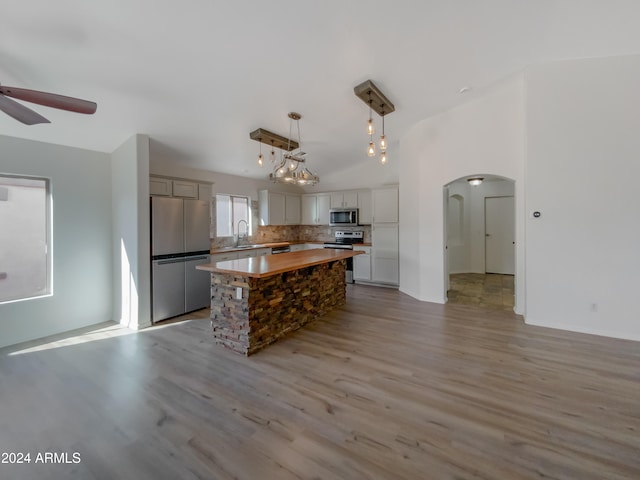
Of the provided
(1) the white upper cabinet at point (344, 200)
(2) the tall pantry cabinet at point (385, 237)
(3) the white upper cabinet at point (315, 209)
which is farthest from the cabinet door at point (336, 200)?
(2) the tall pantry cabinet at point (385, 237)

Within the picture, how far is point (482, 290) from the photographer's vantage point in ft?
18.3

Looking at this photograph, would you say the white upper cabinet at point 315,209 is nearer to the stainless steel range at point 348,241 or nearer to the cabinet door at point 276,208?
the stainless steel range at point 348,241

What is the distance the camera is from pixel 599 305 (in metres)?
3.33

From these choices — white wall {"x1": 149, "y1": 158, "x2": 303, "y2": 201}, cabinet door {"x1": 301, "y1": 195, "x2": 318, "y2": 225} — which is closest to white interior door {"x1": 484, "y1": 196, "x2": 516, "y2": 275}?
cabinet door {"x1": 301, "y1": 195, "x2": 318, "y2": 225}

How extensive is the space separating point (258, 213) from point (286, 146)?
2.23m

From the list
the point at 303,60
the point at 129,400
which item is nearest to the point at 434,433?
the point at 129,400

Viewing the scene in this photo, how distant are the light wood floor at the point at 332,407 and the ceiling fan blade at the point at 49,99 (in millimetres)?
2204

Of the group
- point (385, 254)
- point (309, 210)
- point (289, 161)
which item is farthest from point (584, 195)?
point (309, 210)

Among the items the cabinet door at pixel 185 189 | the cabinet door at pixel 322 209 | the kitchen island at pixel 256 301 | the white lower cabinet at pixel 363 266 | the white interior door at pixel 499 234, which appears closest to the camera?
the kitchen island at pixel 256 301

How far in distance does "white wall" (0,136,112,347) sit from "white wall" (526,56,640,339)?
580 centimetres

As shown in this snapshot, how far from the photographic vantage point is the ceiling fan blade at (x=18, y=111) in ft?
5.90

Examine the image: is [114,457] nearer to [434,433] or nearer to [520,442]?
[434,433]

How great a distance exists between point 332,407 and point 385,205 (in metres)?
4.47

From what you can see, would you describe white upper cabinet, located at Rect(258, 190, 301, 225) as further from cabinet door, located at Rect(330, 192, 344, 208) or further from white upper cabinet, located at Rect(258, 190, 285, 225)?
cabinet door, located at Rect(330, 192, 344, 208)
